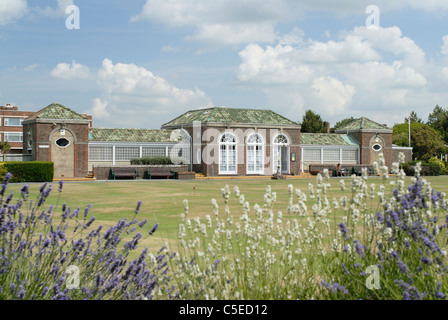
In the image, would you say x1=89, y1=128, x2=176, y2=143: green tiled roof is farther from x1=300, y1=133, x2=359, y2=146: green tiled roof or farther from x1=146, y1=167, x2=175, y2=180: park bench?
x1=300, y1=133, x2=359, y2=146: green tiled roof

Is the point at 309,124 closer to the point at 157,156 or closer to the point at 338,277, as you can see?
A: the point at 157,156

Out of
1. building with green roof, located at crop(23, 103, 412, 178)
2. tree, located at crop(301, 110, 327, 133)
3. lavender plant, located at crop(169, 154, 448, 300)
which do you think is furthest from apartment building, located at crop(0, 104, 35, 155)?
lavender plant, located at crop(169, 154, 448, 300)

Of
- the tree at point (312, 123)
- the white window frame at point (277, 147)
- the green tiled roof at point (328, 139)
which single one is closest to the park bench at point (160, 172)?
the white window frame at point (277, 147)

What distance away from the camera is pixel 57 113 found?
117 ft

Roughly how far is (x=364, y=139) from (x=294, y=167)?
948 cm

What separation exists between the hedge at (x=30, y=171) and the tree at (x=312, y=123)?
40265 millimetres

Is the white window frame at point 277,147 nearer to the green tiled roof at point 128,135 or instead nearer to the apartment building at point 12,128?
the green tiled roof at point 128,135

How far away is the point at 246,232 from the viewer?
16.9 ft

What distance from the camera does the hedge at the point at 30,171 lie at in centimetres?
2973

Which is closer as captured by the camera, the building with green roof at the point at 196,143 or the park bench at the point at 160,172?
the building with green roof at the point at 196,143

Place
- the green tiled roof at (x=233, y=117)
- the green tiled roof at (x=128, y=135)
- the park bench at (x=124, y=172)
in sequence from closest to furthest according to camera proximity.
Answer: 1. the park bench at (x=124, y=172)
2. the green tiled roof at (x=128, y=135)
3. the green tiled roof at (x=233, y=117)

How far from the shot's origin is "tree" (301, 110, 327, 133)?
64188 mm

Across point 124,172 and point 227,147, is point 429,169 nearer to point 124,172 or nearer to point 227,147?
point 227,147
